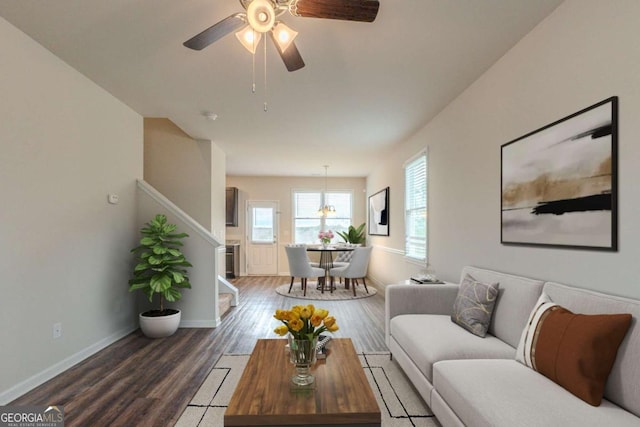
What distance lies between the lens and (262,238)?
8.62 meters

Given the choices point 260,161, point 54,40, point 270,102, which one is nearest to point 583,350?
point 270,102

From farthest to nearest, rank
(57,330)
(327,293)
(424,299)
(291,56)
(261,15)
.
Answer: (327,293)
(424,299)
(57,330)
(291,56)
(261,15)

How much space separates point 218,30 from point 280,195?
6.88m

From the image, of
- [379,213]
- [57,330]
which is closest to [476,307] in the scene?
[57,330]

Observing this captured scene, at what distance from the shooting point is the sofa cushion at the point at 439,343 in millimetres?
1991

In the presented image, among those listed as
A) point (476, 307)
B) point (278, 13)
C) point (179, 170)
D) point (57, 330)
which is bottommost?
point (57, 330)

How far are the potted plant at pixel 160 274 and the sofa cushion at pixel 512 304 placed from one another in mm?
3065

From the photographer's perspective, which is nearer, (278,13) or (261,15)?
(261,15)

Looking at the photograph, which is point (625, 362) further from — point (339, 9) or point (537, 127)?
point (339, 9)

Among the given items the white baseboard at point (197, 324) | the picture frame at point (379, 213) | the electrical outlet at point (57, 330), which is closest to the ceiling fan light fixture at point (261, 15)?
the electrical outlet at point (57, 330)

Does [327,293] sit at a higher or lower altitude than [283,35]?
lower

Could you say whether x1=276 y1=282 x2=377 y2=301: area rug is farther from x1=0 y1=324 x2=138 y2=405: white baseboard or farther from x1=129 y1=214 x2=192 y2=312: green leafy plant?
x1=0 y1=324 x2=138 y2=405: white baseboard

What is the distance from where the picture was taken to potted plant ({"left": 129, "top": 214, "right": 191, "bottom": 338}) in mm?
3521

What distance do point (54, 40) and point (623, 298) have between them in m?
3.88
